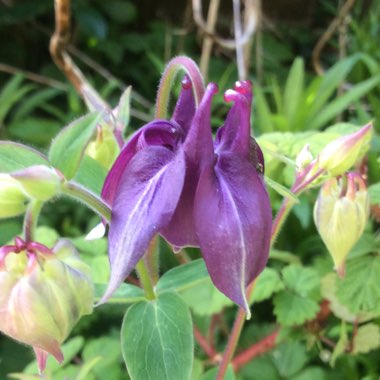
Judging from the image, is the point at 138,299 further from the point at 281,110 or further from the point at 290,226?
the point at 281,110

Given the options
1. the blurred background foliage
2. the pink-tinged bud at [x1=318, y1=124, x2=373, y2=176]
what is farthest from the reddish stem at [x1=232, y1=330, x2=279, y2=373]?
the pink-tinged bud at [x1=318, y1=124, x2=373, y2=176]

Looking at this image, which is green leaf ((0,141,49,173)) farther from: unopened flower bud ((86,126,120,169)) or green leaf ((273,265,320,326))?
green leaf ((273,265,320,326))

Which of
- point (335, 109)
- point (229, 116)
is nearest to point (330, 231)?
point (229, 116)

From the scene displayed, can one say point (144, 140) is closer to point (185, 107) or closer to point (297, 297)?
point (185, 107)

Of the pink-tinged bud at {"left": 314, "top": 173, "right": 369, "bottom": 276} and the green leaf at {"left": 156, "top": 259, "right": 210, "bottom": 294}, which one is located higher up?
the pink-tinged bud at {"left": 314, "top": 173, "right": 369, "bottom": 276}

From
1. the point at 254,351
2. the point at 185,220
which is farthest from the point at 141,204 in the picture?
the point at 254,351

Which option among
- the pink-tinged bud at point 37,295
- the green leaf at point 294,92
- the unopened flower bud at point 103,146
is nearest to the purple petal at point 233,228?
the pink-tinged bud at point 37,295

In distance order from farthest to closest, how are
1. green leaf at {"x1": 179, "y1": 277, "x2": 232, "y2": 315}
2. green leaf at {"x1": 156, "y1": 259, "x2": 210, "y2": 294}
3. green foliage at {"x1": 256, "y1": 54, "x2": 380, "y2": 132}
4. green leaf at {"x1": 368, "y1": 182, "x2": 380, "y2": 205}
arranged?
green foliage at {"x1": 256, "y1": 54, "x2": 380, "y2": 132}, green leaf at {"x1": 179, "y1": 277, "x2": 232, "y2": 315}, green leaf at {"x1": 368, "y1": 182, "x2": 380, "y2": 205}, green leaf at {"x1": 156, "y1": 259, "x2": 210, "y2": 294}
